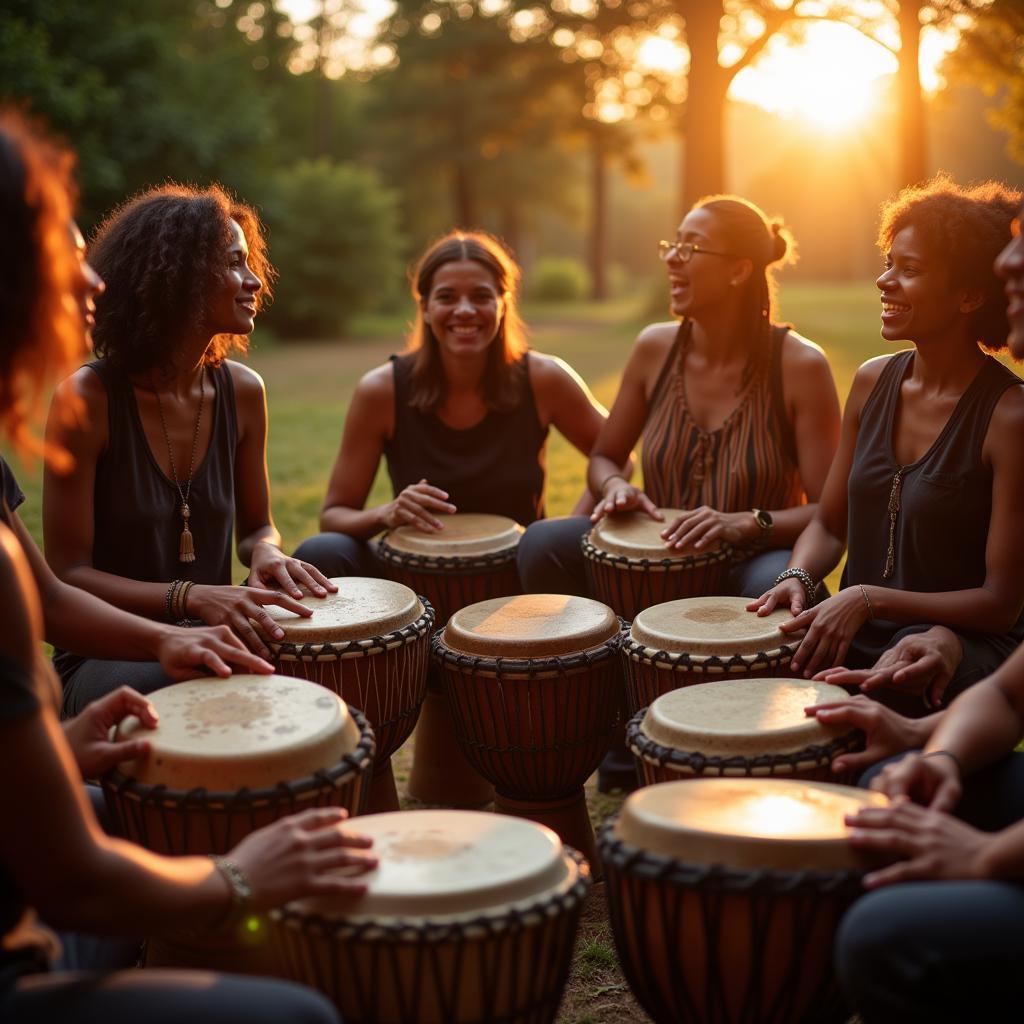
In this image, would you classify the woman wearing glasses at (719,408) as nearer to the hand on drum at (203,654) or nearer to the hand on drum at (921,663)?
the hand on drum at (921,663)

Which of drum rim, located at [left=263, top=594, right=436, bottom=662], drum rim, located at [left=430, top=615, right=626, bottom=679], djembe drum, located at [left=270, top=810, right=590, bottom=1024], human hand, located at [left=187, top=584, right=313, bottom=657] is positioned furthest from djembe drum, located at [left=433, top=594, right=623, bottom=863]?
djembe drum, located at [left=270, top=810, right=590, bottom=1024]

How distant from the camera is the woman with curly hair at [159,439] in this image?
3135mm

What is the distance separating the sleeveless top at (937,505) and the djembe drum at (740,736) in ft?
2.29

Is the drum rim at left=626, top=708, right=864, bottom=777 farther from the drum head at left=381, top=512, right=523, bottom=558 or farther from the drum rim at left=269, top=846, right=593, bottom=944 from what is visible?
the drum head at left=381, top=512, right=523, bottom=558

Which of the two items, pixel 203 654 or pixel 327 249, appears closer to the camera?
pixel 203 654

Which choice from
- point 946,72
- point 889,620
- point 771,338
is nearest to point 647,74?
point 946,72

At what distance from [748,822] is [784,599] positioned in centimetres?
119

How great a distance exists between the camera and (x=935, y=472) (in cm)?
304

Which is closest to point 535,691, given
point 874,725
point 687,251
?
point 874,725

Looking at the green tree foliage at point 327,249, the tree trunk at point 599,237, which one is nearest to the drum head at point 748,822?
the green tree foliage at point 327,249

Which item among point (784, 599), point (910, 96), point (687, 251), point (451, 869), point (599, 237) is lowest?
point (451, 869)

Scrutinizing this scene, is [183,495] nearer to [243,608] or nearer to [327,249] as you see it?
[243,608]

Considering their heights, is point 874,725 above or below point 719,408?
below

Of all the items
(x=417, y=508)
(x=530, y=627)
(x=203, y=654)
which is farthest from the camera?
(x=417, y=508)
